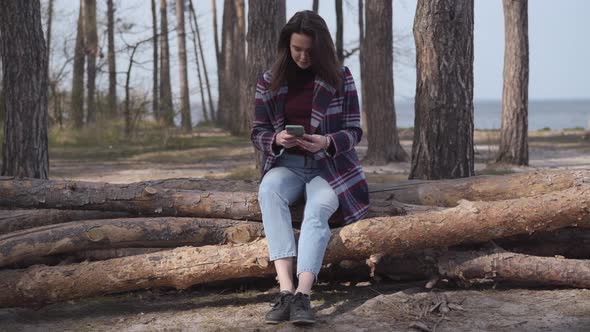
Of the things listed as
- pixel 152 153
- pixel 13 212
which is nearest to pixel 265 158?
pixel 13 212

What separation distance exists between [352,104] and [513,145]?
27.1ft

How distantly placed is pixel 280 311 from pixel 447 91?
323cm

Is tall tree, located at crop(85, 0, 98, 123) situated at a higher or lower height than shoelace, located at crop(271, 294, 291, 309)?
higher

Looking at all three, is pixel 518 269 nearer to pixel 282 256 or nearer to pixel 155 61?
pixel 282 256

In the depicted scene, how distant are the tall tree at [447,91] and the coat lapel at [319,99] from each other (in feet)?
7.51

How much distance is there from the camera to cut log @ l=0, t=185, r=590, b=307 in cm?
454

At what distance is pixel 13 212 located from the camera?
5066mm

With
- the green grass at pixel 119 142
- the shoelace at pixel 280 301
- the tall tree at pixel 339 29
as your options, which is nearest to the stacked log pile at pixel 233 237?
the shoelace at pixel 280 301

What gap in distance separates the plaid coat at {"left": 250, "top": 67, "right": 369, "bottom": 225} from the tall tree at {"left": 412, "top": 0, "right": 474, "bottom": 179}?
211cm

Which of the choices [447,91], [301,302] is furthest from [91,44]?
[301,302]

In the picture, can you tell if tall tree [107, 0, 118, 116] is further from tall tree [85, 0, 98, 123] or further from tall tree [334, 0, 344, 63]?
tall tree [334, 0, 344, 63]

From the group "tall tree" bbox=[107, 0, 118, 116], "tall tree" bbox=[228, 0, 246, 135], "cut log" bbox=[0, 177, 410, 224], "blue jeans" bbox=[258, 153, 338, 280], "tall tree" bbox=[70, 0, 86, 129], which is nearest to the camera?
"blue jeans" bbox=[258, 153, 338, 280]

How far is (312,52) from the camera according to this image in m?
4.56

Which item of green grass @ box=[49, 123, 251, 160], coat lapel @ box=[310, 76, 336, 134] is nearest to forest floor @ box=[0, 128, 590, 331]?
coat lapel @ box=[310, 76, 336, 134]
